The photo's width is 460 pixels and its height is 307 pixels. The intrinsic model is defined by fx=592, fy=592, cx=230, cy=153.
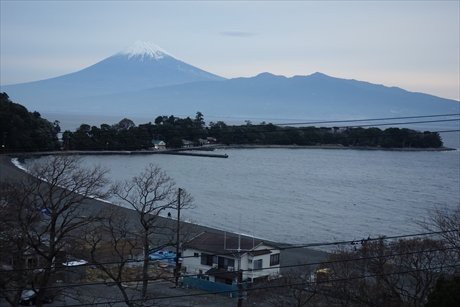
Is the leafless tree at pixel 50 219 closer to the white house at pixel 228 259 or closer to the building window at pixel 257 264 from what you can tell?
the white house at pixel 228 259

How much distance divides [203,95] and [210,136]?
87548 millimetres

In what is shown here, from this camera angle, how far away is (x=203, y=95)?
12594cm

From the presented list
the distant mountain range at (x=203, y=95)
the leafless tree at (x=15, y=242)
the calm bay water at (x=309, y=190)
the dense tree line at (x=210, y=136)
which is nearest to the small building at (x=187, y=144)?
the dense tree line at (x=210, y=136)

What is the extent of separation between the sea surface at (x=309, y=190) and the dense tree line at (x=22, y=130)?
219 centimetres

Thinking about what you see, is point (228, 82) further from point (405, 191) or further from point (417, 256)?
point (417, 256)

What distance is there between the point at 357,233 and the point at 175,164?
1639 centimetres

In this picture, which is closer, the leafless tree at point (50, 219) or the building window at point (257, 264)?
the leafless tree at point (50, 219)

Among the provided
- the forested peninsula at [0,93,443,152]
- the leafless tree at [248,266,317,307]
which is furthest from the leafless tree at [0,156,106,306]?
the forested peninsula at [0,93,443,152]

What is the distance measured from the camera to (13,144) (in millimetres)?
26562

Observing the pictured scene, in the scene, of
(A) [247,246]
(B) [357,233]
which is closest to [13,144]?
(B) [357,233]

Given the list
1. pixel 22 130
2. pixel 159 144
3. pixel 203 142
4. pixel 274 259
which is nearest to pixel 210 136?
pixel 203 142

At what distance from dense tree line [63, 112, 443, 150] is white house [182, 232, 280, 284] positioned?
58.0 feet

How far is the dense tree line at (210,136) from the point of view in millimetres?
31625

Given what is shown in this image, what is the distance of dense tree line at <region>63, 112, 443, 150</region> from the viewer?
31.6 metres
